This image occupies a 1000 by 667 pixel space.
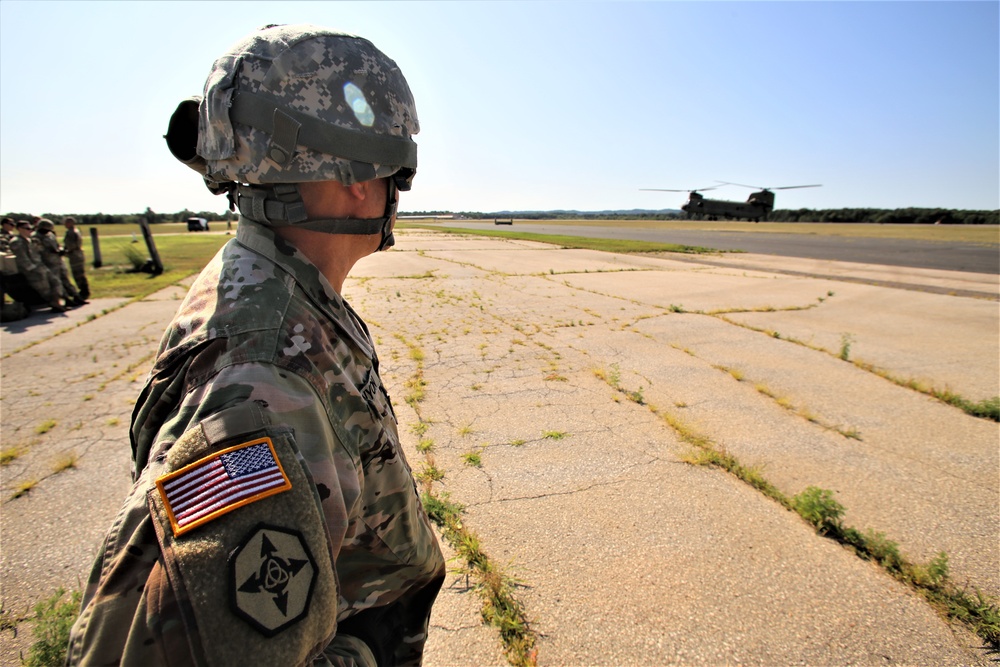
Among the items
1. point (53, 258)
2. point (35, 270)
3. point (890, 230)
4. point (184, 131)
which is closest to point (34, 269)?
point (35, 270)

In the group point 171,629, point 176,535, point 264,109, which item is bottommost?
point 171,629

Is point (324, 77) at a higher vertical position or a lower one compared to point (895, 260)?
higher

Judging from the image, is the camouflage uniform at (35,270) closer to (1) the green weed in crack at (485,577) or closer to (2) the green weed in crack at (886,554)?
(1) the green weed in crack at (485,577)

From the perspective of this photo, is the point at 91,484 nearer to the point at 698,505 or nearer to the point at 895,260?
the point at 698,505

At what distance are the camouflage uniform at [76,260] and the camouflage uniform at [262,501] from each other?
44.5 ft

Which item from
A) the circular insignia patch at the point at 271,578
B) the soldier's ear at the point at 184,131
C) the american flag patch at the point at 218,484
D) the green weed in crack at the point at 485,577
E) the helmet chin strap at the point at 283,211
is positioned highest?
the soldier's ear at the point at 184,131

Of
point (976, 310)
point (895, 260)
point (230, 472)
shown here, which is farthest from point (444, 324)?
point (895, 260)

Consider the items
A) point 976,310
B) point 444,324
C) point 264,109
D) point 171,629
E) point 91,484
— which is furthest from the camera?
point 976,310

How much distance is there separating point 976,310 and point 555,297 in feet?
26.0

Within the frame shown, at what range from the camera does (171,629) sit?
2.60 ft

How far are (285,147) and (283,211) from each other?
0.16 metres

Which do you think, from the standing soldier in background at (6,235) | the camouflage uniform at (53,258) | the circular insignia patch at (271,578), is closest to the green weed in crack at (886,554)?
the circular insignia patch at (271,578)

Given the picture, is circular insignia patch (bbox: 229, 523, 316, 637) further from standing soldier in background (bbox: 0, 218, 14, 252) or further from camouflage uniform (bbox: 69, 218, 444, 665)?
standing soldier in background (bbox: 0, 218, 14, 252)

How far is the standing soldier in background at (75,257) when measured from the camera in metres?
11.7
